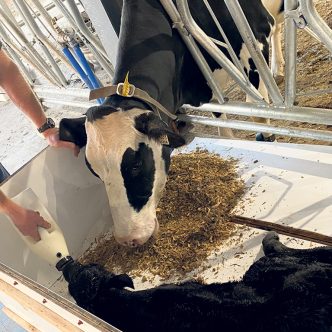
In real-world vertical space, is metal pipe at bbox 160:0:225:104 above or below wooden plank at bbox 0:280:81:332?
above

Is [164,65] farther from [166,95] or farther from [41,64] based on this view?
[41,64]

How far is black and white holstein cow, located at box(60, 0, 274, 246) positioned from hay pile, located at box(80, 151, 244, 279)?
0.23m

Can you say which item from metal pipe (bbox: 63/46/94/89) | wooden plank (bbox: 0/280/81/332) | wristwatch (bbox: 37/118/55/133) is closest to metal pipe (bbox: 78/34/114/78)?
metal pipe (bbox: 63/46/94/89)

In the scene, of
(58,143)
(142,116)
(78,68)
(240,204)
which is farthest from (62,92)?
(240,204)

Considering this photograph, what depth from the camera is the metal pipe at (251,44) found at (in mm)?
1726

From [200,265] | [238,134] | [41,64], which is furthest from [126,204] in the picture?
[41,64]

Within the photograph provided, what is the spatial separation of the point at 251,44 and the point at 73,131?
1.03 metres

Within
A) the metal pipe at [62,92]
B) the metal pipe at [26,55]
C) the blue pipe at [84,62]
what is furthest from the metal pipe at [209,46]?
the metal pipe at [26,55]

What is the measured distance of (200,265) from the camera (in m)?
2.17

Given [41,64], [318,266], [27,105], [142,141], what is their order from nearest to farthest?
[318,266] → [142,141] → [27,105] → [41,64]

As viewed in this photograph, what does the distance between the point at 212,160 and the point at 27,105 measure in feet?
3.80

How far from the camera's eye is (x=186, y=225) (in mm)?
2377

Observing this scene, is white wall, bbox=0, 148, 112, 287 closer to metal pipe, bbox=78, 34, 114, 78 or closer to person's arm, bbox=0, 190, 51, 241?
person's arm, bbox=0, 190, 51, 241

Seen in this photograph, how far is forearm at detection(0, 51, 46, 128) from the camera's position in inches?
102
